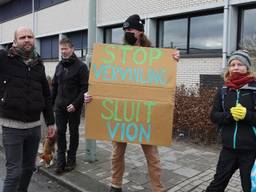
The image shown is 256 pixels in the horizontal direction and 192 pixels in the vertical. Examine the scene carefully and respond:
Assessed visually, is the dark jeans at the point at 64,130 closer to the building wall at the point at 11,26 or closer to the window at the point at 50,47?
the window at the point at 50,47

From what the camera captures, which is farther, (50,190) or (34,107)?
(50,190)

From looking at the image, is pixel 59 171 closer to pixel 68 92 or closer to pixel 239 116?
pixel 68 92

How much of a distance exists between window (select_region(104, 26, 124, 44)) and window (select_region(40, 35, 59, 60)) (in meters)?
5.06

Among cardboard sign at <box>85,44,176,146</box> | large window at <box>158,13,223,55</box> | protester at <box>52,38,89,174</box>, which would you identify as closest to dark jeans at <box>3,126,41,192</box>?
cardboard sign at <box>85,44,176,146</box>

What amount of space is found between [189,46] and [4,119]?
8.96 meters

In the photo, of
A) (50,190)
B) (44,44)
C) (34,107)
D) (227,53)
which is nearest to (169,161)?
(50,190)

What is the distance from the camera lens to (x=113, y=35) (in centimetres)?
1573

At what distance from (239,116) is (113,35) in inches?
505

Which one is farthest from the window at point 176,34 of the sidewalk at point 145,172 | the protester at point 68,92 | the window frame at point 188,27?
the protester at point 68,92

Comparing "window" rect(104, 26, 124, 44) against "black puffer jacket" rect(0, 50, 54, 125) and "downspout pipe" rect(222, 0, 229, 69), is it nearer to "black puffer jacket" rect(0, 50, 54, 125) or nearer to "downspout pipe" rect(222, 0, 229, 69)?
"downspout pipe" rect(222, 0, 229, 69)

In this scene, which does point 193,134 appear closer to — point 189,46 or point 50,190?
point 50,190

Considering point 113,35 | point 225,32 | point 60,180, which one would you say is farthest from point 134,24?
point 113,35

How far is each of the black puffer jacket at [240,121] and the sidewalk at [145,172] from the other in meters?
1.47

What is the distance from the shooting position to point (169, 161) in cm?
597
